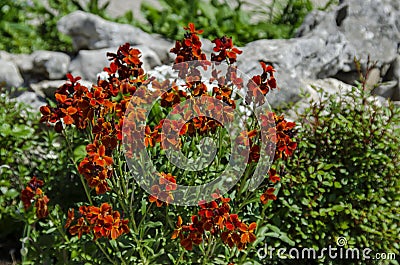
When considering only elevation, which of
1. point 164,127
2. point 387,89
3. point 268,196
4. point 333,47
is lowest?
point 268,196

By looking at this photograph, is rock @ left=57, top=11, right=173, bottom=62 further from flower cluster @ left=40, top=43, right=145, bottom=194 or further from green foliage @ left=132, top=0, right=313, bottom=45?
flower cluster @ left=40, top=43, right=145, bottom=194

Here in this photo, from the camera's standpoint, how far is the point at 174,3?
5.64m

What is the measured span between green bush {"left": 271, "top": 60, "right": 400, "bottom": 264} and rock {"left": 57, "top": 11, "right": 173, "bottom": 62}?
5.84ft

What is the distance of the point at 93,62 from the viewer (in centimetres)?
446

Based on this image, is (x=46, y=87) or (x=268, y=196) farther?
(x=46, y=87)

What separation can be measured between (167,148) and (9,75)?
7.65ft

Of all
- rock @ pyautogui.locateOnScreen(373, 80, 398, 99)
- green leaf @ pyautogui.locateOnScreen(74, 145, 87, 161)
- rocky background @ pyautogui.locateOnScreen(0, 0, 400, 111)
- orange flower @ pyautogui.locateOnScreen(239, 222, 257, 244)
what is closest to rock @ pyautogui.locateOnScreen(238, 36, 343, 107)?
rocky background @ pyautogui.locateOnScreen(0, 0, 400, 111)

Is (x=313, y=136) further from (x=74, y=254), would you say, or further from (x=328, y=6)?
(x=328, y=6)

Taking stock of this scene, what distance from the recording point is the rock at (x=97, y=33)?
4.81 metres

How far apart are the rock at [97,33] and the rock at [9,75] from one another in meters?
0.60

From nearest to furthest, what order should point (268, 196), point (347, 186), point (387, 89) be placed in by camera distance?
point (268, 196) → point (347, 186) → point (387, 89)

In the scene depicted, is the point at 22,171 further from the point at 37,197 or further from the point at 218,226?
the point at 218,226

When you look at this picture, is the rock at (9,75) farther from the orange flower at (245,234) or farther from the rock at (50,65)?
the orange flower at (245,234)

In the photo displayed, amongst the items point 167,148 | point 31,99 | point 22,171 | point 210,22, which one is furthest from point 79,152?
point 210,22
